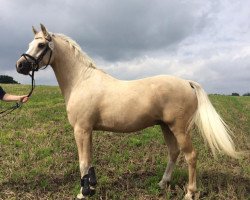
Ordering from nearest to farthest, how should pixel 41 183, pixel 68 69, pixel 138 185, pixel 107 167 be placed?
pixel 68 69 → pixel 138 185 → pixel 41 183 → pixel 107 167

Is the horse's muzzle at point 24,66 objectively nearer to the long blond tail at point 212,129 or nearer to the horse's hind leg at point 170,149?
the horse's hind leg at point 170,149

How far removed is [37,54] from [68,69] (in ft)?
2.37

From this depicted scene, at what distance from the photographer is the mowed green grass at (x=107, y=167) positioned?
23.4 feet

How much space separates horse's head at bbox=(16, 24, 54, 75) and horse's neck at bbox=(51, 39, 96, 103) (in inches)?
10.2

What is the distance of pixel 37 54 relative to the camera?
22.3 ft

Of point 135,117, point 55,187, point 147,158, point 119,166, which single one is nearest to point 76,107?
point 135,117

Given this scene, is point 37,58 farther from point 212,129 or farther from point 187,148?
point 212,129

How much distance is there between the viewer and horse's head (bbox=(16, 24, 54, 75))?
22.0ft

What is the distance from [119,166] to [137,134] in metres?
3.60

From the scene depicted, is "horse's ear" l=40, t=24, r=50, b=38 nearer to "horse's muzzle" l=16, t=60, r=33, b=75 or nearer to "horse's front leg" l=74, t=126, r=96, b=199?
"horse's muzzle" l=16, t=60, r=33, b=75

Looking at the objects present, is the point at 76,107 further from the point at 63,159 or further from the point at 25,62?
the point at 63,159

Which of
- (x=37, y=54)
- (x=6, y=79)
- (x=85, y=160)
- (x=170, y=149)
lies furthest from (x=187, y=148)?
(x=6, y=79)

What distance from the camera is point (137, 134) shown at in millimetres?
12258

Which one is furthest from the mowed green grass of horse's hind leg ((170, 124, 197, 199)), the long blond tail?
the long blond tail
